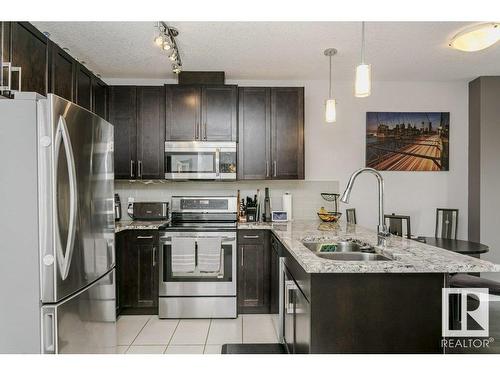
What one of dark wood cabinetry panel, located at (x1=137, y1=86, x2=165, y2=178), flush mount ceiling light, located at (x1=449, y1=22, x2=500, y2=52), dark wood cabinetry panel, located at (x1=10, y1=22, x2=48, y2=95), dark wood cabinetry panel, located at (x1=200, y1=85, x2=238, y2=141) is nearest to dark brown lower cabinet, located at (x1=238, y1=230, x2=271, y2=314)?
dark wood cabinetry panel, located at (x1=200, y1=85, x2=238, y2=141)

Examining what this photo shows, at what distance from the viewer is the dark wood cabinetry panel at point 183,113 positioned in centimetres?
350

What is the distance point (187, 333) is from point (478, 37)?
3.56 m

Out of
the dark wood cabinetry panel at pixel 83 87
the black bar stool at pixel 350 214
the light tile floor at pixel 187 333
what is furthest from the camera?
the black bar stool at pixel 350 214

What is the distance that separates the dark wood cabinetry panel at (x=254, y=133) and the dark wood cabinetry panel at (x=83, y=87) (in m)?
1.56

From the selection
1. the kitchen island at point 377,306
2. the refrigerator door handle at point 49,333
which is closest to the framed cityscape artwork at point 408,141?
the kitchen island at point 377,306

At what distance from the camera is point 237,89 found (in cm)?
354

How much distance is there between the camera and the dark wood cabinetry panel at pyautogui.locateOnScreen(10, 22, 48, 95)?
Answer: 2035 millimetres

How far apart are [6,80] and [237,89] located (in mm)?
2150

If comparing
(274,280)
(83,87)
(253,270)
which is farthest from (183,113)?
(274,280)

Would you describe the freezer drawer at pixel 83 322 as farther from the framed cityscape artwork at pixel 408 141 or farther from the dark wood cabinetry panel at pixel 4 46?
the framed cityscape artwork at pixel 408 141

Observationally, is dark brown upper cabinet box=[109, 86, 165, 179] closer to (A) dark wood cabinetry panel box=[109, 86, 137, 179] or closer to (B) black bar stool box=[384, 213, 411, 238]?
(A) dark wood cabinetry panel box=[109, 86, 137, 179]

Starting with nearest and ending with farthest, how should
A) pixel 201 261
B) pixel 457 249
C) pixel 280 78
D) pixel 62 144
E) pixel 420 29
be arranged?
pixel 62 144 → pixel 420 29 → pixel 457 249 → pixel 201 261 → pixel 280 78
